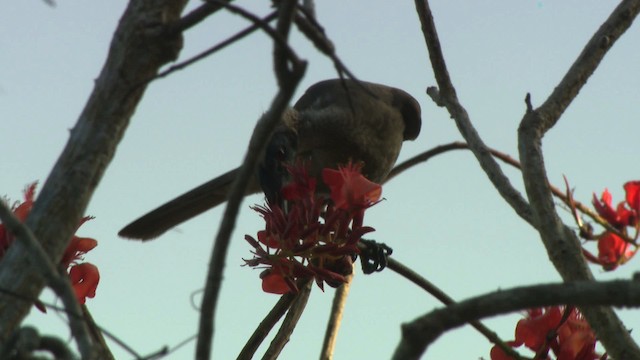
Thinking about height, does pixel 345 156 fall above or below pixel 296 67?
above

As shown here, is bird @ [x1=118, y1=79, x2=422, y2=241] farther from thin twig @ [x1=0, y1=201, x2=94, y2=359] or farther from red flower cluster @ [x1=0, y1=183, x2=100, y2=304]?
thin twig @ [x1=0, y1=201, x2=94, y2=359]

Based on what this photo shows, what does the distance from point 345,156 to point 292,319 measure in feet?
7.96

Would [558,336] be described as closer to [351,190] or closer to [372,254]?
[351,190]

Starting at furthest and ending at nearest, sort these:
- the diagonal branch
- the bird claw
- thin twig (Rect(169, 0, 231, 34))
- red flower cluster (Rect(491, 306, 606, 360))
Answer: the bird claw
red flower cluster (Rect(491, 306, 606, 360))
thin twig (Rect(169, 0, 231, 34))
the diagonal branch

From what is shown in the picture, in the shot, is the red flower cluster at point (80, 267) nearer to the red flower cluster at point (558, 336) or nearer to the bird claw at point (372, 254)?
the red flower cluster at point (558, 336)

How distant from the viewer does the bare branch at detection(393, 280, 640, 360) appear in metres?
1.27

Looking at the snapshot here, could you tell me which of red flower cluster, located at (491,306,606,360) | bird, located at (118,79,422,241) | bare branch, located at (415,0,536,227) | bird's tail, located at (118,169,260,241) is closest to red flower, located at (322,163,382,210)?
bare branch, located at (415,0,536,227)

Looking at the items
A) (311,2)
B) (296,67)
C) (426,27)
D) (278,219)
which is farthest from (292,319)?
(296,67)

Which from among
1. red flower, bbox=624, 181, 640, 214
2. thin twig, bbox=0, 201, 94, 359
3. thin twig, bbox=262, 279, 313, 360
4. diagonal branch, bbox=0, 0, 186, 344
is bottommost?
thin twig, bbox=0, 201, 94, 359

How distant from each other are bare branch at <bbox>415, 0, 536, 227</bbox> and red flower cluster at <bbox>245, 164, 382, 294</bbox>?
0.35 m

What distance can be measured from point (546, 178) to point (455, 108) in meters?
0.45

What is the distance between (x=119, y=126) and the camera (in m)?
1.61

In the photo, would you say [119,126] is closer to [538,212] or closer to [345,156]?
[538,212]

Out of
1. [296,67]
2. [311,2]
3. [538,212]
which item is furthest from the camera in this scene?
[538,212]
